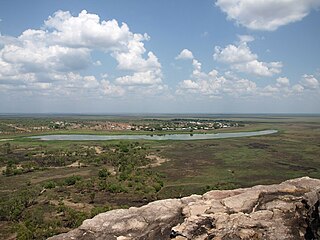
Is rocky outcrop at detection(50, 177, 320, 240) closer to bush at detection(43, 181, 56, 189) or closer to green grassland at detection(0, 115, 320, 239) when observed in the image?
green grassland at detection(0, 115, 320, 239)

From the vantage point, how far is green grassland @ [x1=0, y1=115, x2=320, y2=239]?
29.7 m

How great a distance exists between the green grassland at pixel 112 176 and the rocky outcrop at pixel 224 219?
14310 mm

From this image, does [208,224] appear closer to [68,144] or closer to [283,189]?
[283,189]

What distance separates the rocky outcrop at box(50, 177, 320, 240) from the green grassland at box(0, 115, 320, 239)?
14310 mm

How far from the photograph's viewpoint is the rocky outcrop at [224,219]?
34.5ft

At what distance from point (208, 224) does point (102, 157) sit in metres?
53.0

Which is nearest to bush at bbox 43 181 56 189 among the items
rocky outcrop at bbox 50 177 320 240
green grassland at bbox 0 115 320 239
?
green grassland at bbox 0 115 320 239

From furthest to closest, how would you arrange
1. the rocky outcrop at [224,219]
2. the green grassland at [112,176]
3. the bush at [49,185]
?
1. the bush at [49,185]
2. the green grassland at [112,176]
3. the rocky outcrop at [224,219]

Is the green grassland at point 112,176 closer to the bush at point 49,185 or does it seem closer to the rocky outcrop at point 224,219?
the bush at point 49,185

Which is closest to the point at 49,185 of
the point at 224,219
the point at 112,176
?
the point at 112,176

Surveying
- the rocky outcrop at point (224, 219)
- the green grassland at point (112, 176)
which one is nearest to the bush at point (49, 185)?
the green grassland at point (112, 176)

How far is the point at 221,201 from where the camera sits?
1303cm

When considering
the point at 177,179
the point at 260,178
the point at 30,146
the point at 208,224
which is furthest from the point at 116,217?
the point at 30,146

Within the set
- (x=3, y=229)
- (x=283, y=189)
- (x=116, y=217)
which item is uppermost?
(x=283, y=189)
